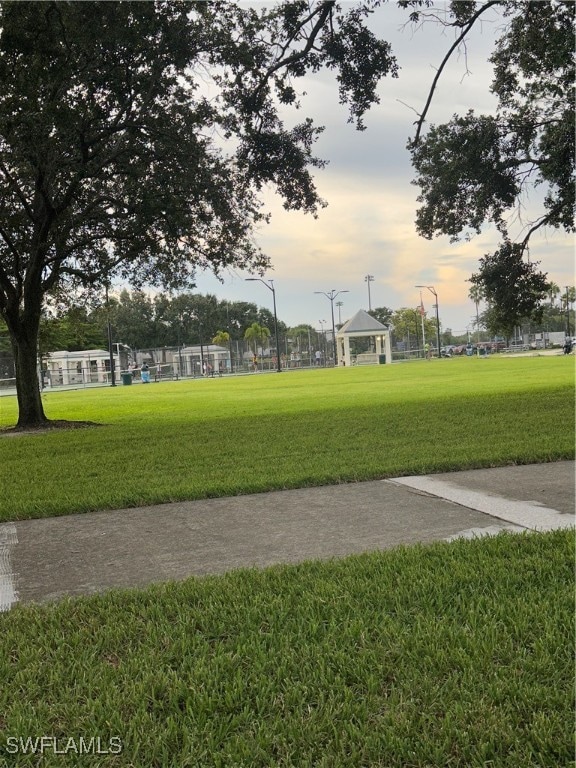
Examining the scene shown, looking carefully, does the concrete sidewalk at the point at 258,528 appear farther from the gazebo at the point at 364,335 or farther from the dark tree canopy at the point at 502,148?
the gazebo at the point at 364,335

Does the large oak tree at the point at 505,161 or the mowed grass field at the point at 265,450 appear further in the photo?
the large oak tree at the point at 505,161

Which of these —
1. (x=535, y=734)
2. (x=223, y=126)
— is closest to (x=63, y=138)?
(x=223, y=126)

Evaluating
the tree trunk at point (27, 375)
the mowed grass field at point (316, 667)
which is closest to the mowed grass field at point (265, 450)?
the tree trunk at point (27, 375)

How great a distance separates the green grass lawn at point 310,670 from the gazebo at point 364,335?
6515cm

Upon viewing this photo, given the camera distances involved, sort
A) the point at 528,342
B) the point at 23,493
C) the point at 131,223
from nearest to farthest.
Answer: the point at 23,493 < the point at 131,223 < the point at 528,342

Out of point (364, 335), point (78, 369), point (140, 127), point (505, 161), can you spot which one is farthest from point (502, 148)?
point (364, 335)

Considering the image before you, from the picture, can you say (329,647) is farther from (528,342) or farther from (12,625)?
(528,342)

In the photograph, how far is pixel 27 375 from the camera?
58.3 ft

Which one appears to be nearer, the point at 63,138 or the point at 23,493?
the point at 23,493

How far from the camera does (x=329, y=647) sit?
3078mm

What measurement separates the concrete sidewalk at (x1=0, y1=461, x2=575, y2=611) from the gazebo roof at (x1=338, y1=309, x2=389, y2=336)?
6321 centimetres

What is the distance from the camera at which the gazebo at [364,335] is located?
69.7 metres

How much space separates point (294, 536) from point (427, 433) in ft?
20.6

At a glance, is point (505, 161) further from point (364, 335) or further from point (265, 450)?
point (364, 335)
